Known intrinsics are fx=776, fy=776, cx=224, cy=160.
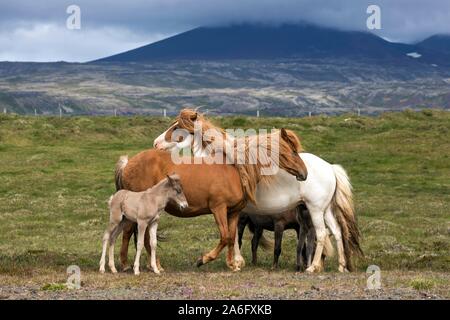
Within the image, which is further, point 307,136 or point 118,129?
point 118,129

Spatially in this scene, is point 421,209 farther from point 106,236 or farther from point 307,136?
point 307,136

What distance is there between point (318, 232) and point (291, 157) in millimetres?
1882

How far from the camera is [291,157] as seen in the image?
1703 centimetres

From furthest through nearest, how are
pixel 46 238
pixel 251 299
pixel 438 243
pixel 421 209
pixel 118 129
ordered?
pixel 118 129, pixel 421 209, pixel 46 238, pixel 438 243, pixel 251 299

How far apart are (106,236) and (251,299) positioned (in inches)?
204

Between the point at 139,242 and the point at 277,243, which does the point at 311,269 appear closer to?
the point at 277,243

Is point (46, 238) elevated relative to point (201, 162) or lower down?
lower down

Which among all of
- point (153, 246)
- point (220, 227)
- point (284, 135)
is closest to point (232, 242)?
point (220, 227)

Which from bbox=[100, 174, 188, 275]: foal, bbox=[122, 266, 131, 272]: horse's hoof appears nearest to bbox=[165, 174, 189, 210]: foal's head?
bbox=[100, 174, 188, 275]: foal

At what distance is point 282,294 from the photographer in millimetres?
12727

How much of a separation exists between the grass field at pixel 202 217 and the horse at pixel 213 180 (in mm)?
1003

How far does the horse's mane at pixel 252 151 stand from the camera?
55.1 feet

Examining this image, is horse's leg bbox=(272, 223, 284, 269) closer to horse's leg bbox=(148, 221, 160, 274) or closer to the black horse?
the black horse

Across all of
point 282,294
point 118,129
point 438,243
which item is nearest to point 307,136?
point 118,129
